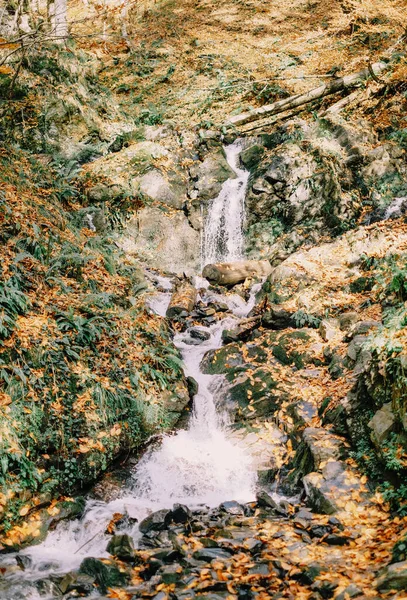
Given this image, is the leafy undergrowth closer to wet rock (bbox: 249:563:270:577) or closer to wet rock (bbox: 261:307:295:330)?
wet rock (bbox: 261:307:295:330)

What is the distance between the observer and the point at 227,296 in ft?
41.8

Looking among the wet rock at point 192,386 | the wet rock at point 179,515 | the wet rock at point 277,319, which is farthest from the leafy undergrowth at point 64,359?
the wet rock at point 277,319

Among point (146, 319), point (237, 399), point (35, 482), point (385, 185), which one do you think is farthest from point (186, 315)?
point (385, 185)

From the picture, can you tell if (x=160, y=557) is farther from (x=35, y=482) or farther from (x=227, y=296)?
(x=227, y=296)

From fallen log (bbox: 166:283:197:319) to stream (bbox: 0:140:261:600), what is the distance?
1.74 feet

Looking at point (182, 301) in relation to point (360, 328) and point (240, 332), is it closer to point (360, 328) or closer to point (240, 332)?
point (240, 332)

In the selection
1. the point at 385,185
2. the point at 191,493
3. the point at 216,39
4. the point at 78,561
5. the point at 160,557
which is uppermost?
the point at 216,39

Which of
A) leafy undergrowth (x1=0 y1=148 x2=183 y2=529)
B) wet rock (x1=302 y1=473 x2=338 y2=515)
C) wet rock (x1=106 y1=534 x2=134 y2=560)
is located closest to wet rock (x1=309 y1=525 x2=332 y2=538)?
wet rock (x1=302 y1=473 x2=338 y2=515)

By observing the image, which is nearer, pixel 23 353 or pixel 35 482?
pixel 35 482

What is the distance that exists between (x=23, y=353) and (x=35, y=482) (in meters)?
1.88

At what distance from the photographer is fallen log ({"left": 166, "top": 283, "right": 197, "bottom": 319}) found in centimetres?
1162

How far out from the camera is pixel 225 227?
1468cm

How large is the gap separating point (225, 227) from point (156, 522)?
10636 millimetres

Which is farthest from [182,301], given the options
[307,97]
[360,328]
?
[307,97]
